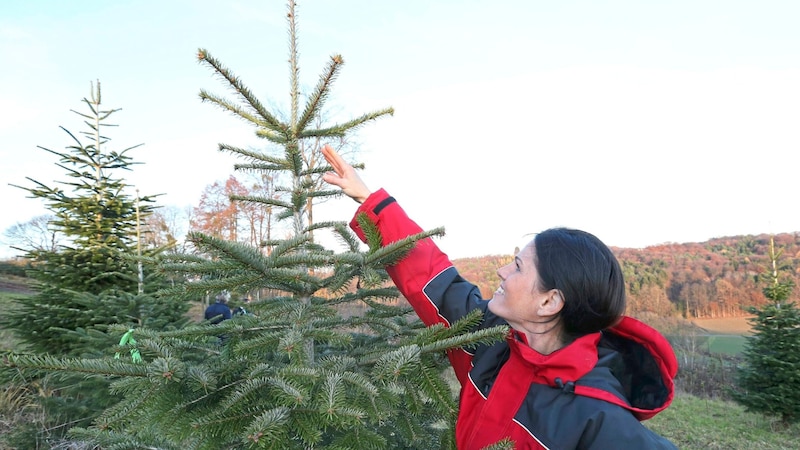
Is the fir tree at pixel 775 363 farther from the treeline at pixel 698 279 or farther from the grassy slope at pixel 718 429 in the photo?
the treeline at pixel 698 279

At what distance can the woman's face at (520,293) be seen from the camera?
1.64 metres

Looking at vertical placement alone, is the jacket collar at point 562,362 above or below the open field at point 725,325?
above

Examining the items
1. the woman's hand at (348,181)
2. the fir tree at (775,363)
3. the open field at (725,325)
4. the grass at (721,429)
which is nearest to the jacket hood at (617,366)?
the woman's hand at (348,181)

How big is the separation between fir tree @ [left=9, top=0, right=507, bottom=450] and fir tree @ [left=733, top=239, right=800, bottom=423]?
33.2 ft

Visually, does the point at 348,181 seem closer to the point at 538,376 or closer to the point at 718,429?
the point at 538,376

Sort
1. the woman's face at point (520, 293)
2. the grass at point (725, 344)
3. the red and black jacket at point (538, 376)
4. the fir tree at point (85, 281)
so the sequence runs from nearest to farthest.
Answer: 1. the red and black jacket at point (538, 376)
2. the woman's face at point (520, 293)
3. the fir tree at point (85, 281)
4. the grass at point (725, 344)

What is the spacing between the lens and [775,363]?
922cm

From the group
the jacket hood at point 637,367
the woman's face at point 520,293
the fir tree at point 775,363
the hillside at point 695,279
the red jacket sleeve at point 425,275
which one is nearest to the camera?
the jacket hood at point 637,367

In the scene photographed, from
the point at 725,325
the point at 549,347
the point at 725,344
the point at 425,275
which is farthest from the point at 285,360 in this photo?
the point at 725,325

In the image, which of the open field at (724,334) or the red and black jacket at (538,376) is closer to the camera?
the red and black jacket at (538,376)

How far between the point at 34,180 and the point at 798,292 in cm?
2875

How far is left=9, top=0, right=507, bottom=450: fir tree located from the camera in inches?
50.4

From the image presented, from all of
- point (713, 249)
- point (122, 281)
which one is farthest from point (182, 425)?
point (713, 249)

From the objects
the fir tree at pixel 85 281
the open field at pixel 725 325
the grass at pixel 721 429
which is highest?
the fir tree at pixel 85 281
